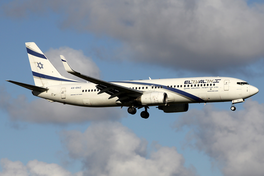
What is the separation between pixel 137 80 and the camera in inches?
2227

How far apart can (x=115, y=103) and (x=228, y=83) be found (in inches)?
589

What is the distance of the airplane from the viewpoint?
5178cm

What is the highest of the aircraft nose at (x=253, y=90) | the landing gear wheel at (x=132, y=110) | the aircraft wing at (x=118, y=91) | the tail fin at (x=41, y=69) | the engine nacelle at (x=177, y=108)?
the tail fin at (x=41, y=69)

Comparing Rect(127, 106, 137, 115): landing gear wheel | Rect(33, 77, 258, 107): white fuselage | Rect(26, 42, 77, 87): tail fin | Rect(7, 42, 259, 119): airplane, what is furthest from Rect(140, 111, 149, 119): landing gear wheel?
Rect(26, 42, 77, 87): tail fin

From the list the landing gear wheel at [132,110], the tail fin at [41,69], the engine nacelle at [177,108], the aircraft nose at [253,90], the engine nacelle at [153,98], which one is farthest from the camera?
the tail fin at [41,69]

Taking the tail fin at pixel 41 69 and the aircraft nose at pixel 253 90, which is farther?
the tail fin at pixel 41 69

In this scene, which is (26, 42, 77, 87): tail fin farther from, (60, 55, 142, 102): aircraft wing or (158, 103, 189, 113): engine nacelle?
(158, 103, 189, 113): engine nacelle

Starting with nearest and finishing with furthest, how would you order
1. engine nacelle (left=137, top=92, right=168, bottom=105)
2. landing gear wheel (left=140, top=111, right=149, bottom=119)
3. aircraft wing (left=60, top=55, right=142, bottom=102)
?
aircraft wing (left=60, top=55, right=142, bottom=102) < engine nacelle (left=137, top=92, right=168, bottom=105) < landing gear wheel (left=140, top=111, right=149, bottom=119)

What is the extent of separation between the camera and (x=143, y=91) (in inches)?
2136

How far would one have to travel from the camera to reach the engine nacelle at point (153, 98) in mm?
51825

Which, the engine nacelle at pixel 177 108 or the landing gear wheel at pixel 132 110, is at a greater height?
the engine nacelle at pixel 177 108

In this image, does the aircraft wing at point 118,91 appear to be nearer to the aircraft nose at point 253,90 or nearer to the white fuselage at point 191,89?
the white fuselage at point 191,89

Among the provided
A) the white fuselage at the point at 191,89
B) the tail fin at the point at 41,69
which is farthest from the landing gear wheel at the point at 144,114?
the tail fin at the point at 41,69

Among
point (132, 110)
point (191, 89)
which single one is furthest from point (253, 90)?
point (132, 110)
